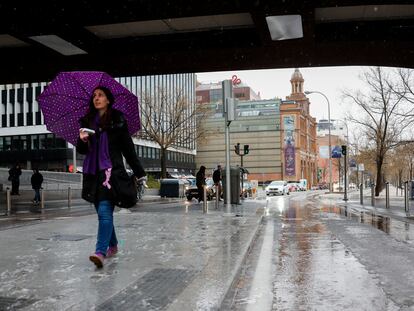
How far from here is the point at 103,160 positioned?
16.9 ft

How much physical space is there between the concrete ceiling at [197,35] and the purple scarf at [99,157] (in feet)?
21.4

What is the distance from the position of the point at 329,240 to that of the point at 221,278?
439cm

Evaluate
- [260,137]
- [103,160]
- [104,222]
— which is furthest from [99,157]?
[260,137]

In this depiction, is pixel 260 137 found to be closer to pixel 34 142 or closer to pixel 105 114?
pixel 34 142

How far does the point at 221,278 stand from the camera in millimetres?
4910

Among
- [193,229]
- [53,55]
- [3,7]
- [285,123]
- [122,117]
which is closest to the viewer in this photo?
[122,117]

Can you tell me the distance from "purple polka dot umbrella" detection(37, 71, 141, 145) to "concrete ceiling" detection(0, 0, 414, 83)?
580 centimetres

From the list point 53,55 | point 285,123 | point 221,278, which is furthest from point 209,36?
point 285,123

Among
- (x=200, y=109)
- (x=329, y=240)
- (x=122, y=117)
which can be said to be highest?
(x=200, y=109)

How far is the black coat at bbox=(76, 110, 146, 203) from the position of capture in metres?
5.20

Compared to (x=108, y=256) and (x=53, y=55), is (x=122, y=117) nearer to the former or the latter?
(x=108, y=256)

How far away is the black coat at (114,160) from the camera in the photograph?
5.20 metres

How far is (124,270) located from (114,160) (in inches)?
47.6

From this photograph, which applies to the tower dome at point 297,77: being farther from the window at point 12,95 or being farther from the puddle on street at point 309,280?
the puddle on street at point 309,280
